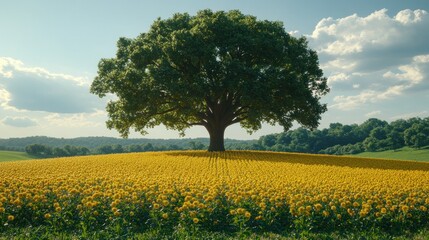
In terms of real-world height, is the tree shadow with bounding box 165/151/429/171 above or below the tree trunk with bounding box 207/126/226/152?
below

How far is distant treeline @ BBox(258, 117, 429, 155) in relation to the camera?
9388 centimetres

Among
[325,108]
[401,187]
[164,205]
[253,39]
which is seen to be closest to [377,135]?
[325,108]

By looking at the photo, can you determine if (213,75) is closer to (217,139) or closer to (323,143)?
(217,139)

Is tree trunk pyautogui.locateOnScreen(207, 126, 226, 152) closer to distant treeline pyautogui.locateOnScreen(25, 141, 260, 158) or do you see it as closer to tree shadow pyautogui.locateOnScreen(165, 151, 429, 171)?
tree shadow pyautogui.locateOnScreen(165, 151, 429, 171)

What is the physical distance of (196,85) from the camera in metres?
31.0

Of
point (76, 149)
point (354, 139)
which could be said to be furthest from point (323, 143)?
point (76, 149)

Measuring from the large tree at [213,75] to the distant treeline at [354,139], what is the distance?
68.4m

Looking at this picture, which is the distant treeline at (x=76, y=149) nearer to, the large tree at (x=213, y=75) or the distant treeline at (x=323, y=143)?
the distant treeline at (x=323, y=143)

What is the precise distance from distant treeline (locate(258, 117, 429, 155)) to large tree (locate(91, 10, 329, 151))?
68.4m

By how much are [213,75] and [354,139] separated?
9434cm

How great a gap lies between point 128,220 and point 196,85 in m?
21.5

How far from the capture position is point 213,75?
3397cm

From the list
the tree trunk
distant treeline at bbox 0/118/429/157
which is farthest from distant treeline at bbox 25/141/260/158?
the tree trunk

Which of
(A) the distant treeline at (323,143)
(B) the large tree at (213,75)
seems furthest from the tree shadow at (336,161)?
(A) the distant treeline at (323,143)
